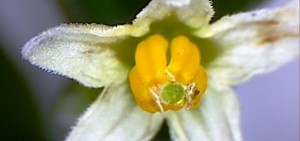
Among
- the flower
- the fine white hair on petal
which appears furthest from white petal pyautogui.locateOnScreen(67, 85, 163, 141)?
the fine white hair on petal

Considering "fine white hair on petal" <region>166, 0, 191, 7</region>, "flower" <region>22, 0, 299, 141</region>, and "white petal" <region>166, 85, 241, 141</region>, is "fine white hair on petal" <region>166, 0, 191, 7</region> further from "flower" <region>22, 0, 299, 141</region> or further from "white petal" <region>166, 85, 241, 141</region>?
"white petal" <region>166, 85, 241, 141</region>

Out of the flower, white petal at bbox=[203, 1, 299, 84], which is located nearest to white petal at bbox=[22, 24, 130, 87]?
the flower

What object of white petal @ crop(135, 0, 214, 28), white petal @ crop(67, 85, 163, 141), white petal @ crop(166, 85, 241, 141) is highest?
white petal @ crop(135, 0, 214, 28)

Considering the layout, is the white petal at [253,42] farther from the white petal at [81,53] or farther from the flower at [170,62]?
the white petal at [81,53]

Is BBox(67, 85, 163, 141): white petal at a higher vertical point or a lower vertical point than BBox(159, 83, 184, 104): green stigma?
lower

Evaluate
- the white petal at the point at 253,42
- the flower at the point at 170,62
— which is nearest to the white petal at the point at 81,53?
the flower at the point at 170,62
